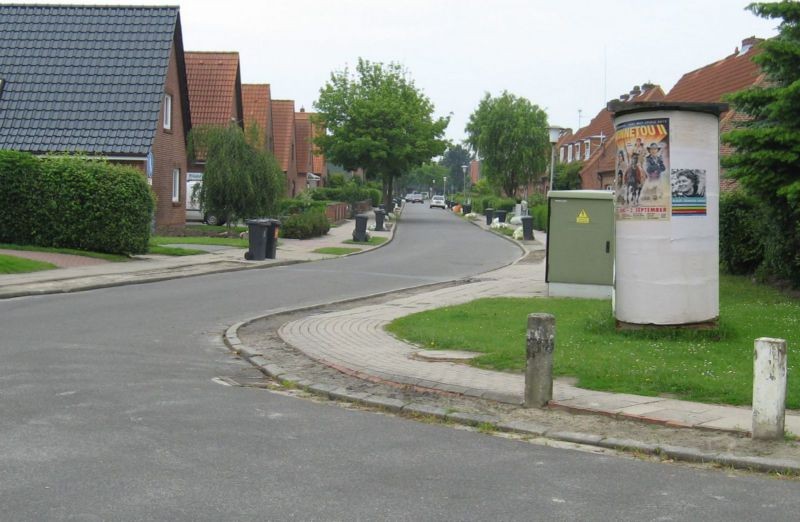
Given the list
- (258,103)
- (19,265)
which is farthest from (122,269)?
(258,103)

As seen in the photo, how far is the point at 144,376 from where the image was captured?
9.67 metres

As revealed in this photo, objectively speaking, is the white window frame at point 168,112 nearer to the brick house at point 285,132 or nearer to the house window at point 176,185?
the house window at point 176,185

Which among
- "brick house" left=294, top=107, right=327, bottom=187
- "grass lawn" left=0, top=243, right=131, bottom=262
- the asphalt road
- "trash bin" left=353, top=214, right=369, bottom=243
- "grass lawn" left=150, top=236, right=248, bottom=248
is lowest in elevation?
the asphalt road

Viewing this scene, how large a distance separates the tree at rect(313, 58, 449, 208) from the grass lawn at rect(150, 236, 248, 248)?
29512 mm

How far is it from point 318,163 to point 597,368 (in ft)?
267

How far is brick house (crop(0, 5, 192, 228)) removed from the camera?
33125 mm

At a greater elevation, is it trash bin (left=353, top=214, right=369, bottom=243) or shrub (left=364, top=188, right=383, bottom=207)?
shrub (left=364, top=188, right=383, bottom=207)

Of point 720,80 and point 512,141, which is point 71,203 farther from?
point 512,141

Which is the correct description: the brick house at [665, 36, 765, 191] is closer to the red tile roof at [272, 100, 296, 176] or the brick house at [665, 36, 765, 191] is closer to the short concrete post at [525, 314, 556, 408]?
the red tile roof at [272, 100, 296, 176]

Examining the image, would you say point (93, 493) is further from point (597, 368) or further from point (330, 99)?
point (330, 99)

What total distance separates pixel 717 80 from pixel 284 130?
1255 inches

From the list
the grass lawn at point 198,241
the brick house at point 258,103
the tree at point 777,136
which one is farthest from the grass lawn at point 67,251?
the brick house at point 258,103

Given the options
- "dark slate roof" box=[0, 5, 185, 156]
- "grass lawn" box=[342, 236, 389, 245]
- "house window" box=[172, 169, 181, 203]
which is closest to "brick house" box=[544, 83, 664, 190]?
"grass lawn" box=[342, 236, 389, 245]

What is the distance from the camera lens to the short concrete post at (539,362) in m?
8.38
